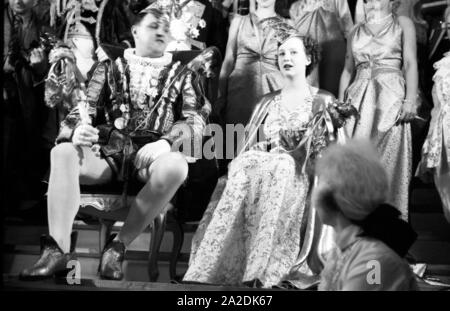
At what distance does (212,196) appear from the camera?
394cm

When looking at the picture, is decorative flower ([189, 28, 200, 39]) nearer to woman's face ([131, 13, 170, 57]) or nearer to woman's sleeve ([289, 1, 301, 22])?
woman's face ([131, 13, 170, 57])

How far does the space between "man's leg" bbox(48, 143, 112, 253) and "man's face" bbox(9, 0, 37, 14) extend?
1.32 metres

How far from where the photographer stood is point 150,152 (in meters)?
3.96

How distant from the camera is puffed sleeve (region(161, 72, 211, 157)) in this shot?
4012mm

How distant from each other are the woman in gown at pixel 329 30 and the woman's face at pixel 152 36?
763 mm

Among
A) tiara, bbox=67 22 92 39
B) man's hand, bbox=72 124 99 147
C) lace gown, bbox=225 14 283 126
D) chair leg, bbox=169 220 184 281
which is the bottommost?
chair leg, bbox=169 220 184 281

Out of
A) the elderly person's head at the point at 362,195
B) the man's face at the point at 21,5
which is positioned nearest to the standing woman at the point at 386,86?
the elderly person's head at the point at 362,195

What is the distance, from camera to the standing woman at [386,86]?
3.93 meters

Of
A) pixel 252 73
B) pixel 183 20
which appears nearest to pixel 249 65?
pixel 252 73

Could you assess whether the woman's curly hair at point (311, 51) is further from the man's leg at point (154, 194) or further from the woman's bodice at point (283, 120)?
the man's leg at point (154, 194)

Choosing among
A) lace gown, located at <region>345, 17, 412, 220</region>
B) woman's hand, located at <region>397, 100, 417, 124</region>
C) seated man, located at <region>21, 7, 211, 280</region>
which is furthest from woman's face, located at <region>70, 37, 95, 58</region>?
woman's hand, located at <region>397, 100, 417, 124</region>

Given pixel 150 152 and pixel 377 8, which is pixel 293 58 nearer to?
pixel 377 8

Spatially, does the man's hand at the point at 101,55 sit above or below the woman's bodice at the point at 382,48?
below
